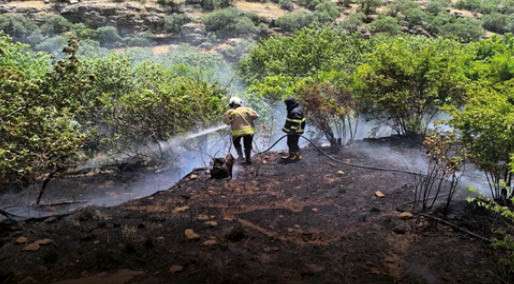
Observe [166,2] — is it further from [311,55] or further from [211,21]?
[311,55]

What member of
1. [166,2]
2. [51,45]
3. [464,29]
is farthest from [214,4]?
[464,29]

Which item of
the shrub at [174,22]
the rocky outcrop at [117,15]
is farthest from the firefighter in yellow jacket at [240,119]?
the rocky outcrop at [117,15]

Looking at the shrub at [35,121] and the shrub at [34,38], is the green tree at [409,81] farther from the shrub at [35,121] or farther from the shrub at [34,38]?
the shrub at [34,38]

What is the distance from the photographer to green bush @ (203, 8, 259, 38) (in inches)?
1431

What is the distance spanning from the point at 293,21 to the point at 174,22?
9.09 m

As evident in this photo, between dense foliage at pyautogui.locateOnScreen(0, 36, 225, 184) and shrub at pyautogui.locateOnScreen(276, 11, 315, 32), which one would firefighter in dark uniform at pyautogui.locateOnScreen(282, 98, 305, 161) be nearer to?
dense foliage at pyautogui.locateOnScreen(0, 36, 225, 184)

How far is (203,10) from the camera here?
40.6 metres

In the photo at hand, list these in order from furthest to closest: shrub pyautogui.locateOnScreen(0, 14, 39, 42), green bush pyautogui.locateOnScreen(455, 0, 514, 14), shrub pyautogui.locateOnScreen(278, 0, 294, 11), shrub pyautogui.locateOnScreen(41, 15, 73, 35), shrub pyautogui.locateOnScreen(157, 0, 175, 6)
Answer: shrub pyautogui.locateOnScreen(278, 0, 294, 11), green bush pyautogui.locateOnScreen(455, 0, 514, 14), shrub pyautogui.locateOnScreen(157, 0, 175, 6), shrub pyautogui.locateOnScreen(41, 15, 73, 35), shrub pyautogui.locateOnScreen(0, 14, 39, 42)

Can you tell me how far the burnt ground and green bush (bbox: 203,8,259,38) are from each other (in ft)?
96.4

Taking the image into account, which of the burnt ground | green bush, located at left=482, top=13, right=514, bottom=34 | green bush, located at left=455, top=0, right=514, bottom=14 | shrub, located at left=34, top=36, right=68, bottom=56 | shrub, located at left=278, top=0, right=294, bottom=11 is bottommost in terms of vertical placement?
the burnt ground

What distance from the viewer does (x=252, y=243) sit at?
235 inches

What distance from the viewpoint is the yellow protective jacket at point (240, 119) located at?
9.98 meters

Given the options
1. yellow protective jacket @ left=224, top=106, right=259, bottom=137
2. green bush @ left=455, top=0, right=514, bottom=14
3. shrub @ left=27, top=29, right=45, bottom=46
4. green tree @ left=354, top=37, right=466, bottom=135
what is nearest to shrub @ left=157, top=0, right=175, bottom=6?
shrub @ left=27, top=29, right=45, bottom=46

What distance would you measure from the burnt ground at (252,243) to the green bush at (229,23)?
29.4m
